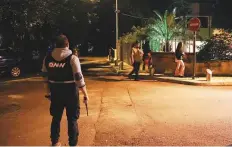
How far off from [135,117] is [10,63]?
12215 mm

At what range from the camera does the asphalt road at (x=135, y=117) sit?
688 cm

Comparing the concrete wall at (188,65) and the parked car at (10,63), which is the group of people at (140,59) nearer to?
the concrete wall at (188,65)

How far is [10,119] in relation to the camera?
8.80 m

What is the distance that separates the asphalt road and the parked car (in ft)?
17.6

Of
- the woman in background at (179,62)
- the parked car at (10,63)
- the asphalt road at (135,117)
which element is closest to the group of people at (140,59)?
the woman in background at (179,62)

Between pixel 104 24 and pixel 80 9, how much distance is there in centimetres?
1904

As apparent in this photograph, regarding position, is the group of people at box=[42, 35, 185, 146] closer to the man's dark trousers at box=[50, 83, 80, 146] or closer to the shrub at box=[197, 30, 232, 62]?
the man's dark trousers at box=[50, 83, 80, 146]

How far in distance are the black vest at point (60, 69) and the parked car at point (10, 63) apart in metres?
13.8

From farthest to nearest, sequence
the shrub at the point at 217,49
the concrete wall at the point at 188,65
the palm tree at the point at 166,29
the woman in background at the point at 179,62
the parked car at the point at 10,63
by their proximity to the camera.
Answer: the palm tree at the point at 166,29 → the parked car at the point at 10,63 → the shrub at the point at 217,49 → the concrete wall at the point at 188,65 → the woman in background at the point at 179,62

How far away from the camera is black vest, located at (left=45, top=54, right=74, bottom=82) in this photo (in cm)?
591

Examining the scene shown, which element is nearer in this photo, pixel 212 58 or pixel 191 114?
pixel 191 114

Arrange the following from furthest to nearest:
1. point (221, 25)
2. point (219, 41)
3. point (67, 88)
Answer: point (221, 25) < point (219, 41) < point (67, 88)

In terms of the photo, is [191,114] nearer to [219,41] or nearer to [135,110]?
[135,110]

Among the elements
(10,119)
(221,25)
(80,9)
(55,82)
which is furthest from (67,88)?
(221,25)
